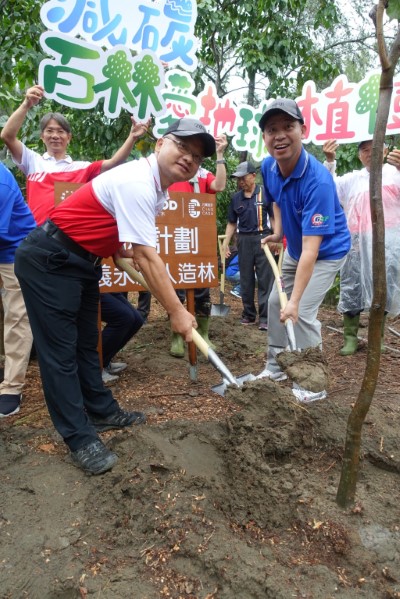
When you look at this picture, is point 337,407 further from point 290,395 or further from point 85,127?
point 85,127

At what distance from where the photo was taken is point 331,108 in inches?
189

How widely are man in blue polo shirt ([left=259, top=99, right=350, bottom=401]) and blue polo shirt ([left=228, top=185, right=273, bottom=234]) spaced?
2.53 m

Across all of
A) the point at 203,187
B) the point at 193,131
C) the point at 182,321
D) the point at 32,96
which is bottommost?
the point at 182,321

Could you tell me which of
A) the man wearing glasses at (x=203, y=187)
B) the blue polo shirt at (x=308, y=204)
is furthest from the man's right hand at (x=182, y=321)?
the man wearing glasses at (x=203, y=187)

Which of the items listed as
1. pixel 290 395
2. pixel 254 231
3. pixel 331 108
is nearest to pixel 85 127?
pixel 254 231

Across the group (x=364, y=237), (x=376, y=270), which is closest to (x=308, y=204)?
(x=376, y=270)

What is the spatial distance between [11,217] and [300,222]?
1896mm

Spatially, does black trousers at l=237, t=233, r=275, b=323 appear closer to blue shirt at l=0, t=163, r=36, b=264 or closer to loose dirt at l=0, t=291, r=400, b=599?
loose dirt at l=0, t=291, r=400, b=599

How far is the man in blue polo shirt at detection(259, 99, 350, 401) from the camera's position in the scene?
2.95 m

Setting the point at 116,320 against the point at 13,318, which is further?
the point at 116,320

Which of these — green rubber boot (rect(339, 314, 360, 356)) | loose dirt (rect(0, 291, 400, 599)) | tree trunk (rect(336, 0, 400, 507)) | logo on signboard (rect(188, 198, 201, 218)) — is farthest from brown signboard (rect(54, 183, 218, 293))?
tree trunk (rect(336, 0, 400, 507))

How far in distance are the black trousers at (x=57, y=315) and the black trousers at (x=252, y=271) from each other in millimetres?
3723

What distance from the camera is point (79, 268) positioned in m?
2.46

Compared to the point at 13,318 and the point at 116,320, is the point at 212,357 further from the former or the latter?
the point at 13,318
